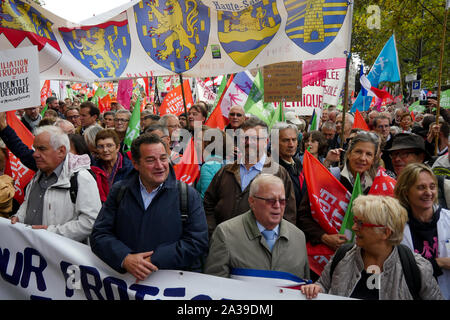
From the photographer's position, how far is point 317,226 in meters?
A: 3.67

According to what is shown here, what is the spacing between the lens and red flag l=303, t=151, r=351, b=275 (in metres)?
3.59

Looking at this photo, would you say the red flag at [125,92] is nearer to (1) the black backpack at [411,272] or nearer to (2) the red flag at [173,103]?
(2) the red flag at [173,103]

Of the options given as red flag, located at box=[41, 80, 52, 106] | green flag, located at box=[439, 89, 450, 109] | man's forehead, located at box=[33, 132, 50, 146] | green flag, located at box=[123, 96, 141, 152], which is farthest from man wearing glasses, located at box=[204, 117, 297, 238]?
red flag, located at box=[41, 80, 52, 106]

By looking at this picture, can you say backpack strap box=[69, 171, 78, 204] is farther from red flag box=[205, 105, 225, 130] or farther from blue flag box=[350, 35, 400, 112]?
blue flag box=[350, 35, 400, 112]

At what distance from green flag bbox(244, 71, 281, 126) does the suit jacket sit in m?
4.98

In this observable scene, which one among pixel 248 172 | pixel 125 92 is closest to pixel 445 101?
pixel 248 172

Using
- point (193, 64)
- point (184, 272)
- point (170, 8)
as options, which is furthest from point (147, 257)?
point (170, 8)

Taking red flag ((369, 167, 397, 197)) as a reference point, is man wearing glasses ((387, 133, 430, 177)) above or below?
above

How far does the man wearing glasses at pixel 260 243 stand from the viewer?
2943 mm

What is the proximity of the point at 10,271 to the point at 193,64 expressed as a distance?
306 centimetres

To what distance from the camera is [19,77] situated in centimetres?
409
